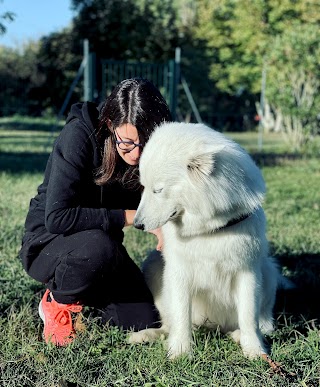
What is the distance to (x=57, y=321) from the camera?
303 centimetres

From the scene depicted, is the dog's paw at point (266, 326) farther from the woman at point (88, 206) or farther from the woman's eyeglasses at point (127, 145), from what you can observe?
the woman's eyeglasses at point (127, 145)

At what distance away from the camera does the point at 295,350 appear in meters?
2.86

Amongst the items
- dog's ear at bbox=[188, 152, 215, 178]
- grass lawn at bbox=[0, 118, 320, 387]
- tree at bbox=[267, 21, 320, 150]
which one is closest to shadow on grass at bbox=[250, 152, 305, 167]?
tree at bbox=[267, 21, 320, 150]

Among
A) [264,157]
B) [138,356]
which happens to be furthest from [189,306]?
[264,157]

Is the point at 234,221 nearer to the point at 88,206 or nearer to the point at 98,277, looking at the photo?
the point at 98,277

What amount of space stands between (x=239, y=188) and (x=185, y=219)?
303 mm

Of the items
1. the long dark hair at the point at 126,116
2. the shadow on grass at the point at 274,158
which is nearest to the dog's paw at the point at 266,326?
the long dark hair at the point at 126,116

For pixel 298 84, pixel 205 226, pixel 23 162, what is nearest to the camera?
pixel 205 226

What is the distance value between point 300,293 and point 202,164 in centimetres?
179

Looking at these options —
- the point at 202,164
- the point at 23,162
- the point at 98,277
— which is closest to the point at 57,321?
the point at 98,277

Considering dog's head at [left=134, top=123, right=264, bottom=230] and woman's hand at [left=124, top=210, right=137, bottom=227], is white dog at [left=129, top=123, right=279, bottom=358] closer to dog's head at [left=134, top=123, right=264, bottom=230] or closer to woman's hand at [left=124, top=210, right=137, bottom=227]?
dog's head at [left=134, top=123, right=264, bottom=230]

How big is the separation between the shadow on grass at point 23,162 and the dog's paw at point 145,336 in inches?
277

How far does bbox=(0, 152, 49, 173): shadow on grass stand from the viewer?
10.0 m

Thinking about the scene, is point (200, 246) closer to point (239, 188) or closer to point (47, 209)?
point (239, 188)
